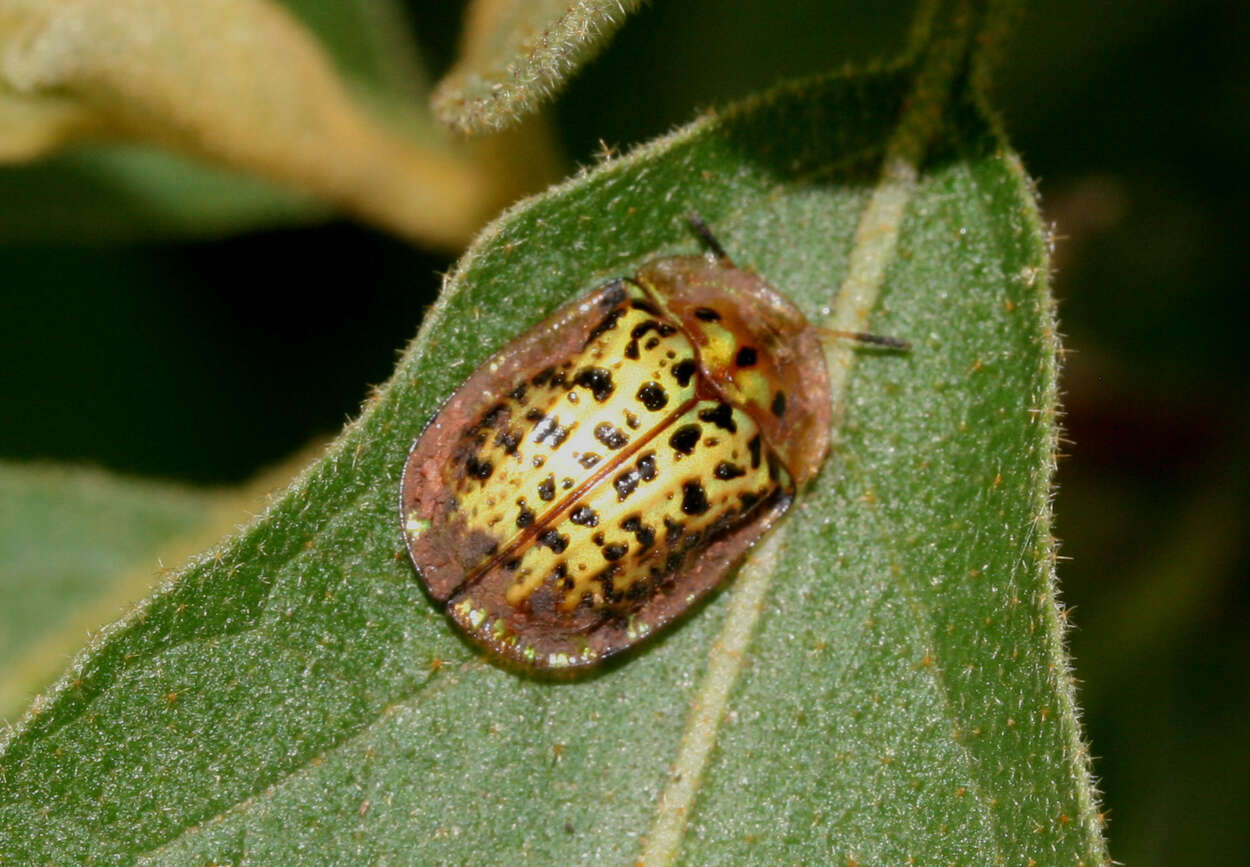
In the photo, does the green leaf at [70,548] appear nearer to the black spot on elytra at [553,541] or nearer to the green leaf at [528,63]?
the black spot on elytra at [553,541]

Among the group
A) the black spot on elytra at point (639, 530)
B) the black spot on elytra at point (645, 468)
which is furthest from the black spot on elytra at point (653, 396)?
the black spot on elytra at point (639, 530)

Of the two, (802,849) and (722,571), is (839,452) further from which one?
(802,849)

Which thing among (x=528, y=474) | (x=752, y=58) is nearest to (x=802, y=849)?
(x=528, y=474)

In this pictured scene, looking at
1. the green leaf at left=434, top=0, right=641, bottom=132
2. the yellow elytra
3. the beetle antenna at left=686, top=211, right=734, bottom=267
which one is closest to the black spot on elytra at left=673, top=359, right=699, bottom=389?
the yellow elytra

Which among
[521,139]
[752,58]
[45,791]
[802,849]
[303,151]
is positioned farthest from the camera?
[752,58]

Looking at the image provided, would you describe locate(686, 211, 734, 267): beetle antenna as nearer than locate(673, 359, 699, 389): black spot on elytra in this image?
Yes

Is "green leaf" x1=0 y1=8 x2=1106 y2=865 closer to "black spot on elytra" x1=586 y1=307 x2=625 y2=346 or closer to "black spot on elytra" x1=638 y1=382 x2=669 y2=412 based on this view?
"black spot on elytra" x1=586 y1=307 x2=625 y2=346
